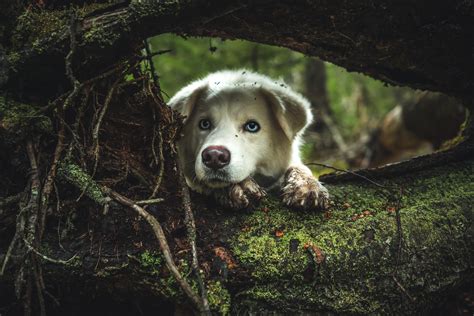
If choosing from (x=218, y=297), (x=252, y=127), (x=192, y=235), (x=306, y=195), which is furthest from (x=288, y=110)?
(x=218, y=297)

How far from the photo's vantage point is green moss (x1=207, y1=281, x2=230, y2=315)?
7.97 feet

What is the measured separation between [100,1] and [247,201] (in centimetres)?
163

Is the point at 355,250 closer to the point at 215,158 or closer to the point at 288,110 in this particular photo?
the point at 215,158

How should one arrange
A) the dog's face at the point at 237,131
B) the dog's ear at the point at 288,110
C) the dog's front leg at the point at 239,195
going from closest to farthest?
1. the dog's front leg at the point at 239,195
2. the dog's face at the point at 237,131
3. the dog's ear at the point at 288,110

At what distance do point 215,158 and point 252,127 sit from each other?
0.77 meters

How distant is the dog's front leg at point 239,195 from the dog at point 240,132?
0.31 feet

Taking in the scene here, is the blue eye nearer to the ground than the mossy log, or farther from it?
farther from it

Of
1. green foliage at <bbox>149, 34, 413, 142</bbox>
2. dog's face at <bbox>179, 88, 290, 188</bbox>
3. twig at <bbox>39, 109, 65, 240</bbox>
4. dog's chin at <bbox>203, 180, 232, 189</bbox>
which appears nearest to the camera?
twig at <bbox>39, 109, 65, 240</bbox>

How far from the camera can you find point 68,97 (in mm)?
2438

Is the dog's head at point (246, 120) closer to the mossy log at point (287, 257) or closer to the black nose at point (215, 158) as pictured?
the black nose at point (215, 158)

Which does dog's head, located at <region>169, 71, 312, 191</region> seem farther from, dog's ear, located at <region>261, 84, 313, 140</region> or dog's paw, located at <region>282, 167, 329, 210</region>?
dog's paw, located at <region>282, 167, 329, 210</region>

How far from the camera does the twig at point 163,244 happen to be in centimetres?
216

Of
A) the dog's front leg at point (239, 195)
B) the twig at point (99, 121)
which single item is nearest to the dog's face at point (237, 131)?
the dog's front leg at point (239, 195)

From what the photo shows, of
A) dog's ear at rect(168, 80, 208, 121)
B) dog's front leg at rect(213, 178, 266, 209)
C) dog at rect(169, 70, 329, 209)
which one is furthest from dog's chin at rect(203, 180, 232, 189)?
dog's ear at rect(168, 80, 208, 121)
